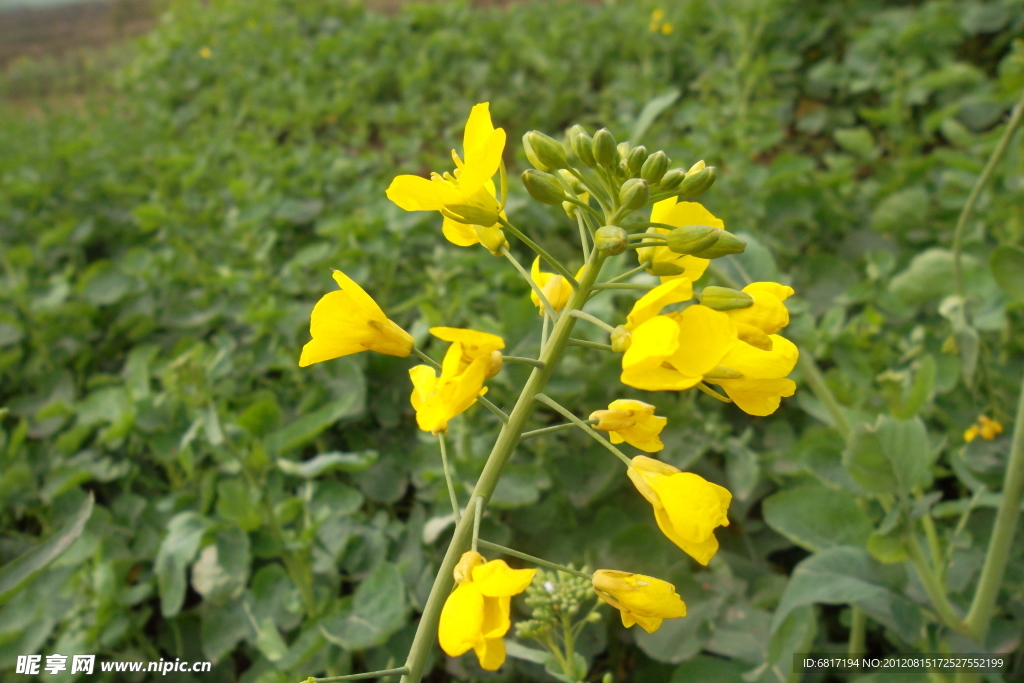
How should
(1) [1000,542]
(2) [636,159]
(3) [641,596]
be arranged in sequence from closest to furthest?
(3) [641,596]
(2) [636,159]
(1) [1000,542]

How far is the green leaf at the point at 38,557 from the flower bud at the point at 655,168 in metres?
1.39

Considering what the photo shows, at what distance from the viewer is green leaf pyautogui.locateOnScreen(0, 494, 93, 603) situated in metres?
1.38

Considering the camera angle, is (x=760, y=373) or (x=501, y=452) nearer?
(x=760, y=373)

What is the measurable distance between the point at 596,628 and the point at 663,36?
4531mm

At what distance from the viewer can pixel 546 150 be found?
45.0 inches

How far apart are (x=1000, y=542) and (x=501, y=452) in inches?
49.4

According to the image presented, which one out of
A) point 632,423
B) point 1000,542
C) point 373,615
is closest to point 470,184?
point 632,423

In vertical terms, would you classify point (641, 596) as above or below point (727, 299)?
below

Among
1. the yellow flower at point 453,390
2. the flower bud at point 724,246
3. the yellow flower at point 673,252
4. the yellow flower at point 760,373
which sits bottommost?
the yellow flower at point 760,373

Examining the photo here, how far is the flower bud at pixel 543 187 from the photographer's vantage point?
40.2 inches

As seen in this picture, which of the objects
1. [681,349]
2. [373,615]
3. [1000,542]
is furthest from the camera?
[373,615]

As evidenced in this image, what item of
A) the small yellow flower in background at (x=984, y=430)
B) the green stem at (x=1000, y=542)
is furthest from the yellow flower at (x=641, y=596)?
the small yellow flower in background at (x=984, y=430)

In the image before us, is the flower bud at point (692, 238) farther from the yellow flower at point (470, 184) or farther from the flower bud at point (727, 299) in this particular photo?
the yellow flower at point (470, 184)

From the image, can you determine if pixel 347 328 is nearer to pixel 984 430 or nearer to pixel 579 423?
pixel 579 423
